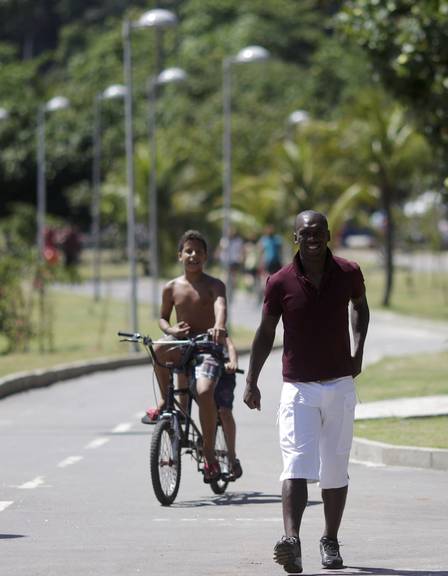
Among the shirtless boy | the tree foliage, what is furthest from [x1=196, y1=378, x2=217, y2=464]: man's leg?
the tree foliage

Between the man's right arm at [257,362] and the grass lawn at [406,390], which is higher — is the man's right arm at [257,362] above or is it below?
above

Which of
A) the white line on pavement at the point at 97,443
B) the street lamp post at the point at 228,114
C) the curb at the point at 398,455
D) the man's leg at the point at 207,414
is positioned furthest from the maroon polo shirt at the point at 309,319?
the street lamp post at the point at 228,114

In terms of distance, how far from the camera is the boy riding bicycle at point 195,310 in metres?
11.7

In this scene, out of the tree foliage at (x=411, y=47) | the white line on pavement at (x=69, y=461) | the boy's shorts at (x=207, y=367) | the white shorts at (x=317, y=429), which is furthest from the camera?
the tree foliage at (x=411, y=47)

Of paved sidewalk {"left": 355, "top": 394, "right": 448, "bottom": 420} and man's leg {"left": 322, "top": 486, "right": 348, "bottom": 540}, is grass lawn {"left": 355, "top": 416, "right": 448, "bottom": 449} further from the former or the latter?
man's leg {"left": 322, "top": 486, "right": 348, "bottom": 540}

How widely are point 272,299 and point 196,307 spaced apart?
331 centimetres

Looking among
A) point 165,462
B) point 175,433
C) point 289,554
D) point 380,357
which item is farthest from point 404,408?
point 380,357

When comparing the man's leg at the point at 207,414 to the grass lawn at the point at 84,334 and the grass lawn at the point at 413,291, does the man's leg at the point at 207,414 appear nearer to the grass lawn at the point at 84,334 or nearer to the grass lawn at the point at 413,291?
the grass lawn at the point at 84,334

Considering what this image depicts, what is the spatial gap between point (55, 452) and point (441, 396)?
5.57 m

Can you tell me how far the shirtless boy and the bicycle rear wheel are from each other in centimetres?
14

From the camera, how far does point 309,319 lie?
28.5 feet

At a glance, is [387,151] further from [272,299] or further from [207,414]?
[272,299]

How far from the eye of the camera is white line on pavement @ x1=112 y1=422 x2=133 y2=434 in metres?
16.8

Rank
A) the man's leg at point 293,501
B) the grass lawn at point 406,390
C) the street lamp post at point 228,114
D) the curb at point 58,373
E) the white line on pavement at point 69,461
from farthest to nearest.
Result: the street lamp post at point 228,114
the curb at point 58,373
the grass lawn at point 406,390
the white line on pavement at point 69,461
the man's leg at point 293,501
